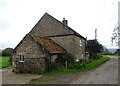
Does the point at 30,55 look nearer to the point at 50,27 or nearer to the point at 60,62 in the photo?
the point at 60,62

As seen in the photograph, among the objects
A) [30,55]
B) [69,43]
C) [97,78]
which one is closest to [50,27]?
[69,43]

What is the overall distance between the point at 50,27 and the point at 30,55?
9595mm

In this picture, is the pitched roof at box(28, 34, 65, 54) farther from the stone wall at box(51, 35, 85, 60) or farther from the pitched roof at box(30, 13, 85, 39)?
the pitched roof at box(30, 13, 85, 39)

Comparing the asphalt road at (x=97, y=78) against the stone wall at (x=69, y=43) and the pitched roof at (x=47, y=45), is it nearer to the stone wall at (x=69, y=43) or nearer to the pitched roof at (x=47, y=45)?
the pitched roof at (x=47, y=45)

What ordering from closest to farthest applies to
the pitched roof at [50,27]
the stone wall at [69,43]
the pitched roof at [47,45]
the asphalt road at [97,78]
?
the asphalt road at [97,78] → the pitched roof at [47,45] → the stone wall at [69,43] → the pitched roof at [50,27]

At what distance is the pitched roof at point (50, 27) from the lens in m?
25.8

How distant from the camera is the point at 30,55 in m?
19.1

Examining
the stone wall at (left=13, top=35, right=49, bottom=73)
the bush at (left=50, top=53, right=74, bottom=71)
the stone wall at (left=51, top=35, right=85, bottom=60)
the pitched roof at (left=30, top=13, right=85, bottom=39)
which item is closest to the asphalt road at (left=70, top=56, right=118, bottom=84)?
the bush at (left=50, top=53, right=74, bottom=71)

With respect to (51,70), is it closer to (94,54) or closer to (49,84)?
(49,84)

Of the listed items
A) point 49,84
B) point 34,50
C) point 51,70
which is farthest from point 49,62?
point 49,84

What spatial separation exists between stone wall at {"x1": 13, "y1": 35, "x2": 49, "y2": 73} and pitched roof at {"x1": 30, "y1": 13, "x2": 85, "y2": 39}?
8.03 metres

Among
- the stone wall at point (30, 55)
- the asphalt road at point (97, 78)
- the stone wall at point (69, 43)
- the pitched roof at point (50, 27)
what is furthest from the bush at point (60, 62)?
the pitched roof at point (50, 27)

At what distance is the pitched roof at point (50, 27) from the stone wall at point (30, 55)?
26.3 ft

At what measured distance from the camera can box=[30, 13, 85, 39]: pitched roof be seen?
25750mm
